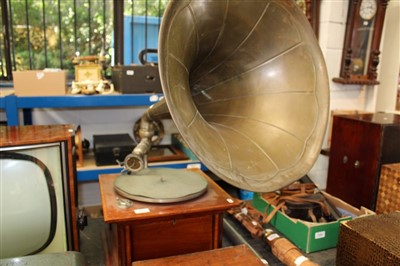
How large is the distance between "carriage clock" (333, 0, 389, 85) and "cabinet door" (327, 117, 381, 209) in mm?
638

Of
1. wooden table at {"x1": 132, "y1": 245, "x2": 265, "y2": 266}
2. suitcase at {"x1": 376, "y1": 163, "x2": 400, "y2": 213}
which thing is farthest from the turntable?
suitcase at {"x1": 376, "y1": 163, "x2": 400, "y2": 213}

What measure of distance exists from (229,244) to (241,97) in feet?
2.18

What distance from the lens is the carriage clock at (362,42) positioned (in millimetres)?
2186

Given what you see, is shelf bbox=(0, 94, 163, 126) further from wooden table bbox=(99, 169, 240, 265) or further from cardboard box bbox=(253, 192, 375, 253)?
cardboard box bbox=(253, 192, 375, 253)

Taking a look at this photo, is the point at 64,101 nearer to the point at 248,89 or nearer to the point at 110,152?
the point at 110,152

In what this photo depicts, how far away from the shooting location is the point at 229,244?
154cm

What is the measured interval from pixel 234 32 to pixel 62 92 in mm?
1044

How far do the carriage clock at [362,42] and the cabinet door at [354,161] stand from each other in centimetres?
64

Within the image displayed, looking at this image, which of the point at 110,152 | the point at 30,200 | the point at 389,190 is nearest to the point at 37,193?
the point at 30,200

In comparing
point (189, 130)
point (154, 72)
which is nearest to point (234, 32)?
point (189, 130)

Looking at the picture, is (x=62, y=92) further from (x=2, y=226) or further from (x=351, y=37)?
(x=351, y=37)

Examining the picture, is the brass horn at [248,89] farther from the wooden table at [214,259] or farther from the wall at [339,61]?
the wall at [339,61]

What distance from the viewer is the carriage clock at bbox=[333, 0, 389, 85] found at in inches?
86.0

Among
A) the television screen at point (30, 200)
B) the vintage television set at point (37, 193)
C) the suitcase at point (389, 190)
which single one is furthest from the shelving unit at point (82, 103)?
the suitcase at point (389, 190)
